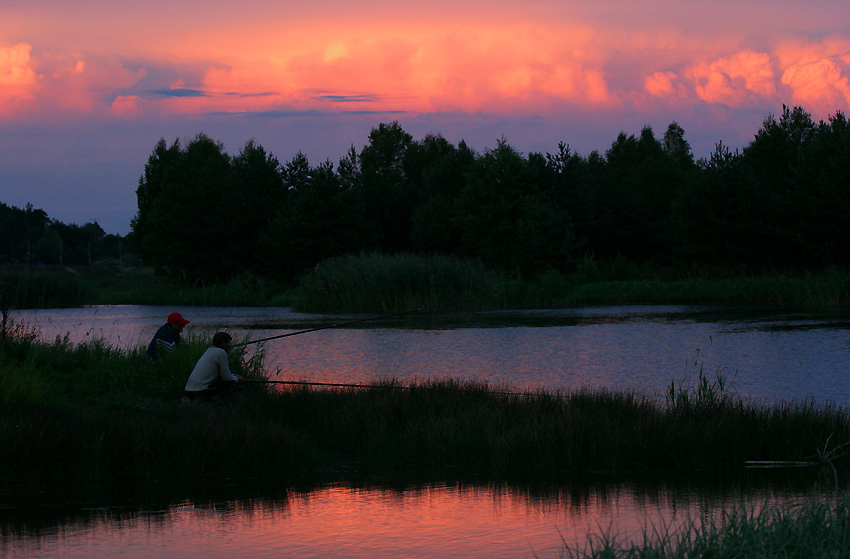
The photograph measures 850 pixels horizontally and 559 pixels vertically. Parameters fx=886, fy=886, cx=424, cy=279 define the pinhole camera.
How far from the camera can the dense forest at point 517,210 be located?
4947cm

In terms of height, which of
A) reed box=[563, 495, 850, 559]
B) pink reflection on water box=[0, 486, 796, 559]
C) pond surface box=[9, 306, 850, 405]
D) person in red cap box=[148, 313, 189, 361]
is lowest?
pink reflection on water box=[0, 486, 796, 559]

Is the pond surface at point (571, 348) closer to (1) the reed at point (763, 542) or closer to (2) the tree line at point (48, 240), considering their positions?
(1) the reed at point (763, 542)

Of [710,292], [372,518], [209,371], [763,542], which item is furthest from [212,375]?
[710,292]

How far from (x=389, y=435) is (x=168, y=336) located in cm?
497

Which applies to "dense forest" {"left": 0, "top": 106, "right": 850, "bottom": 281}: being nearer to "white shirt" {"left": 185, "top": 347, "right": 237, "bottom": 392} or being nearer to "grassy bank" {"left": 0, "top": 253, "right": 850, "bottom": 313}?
→ "grassy bank" {"left": 0, "top": 253, "right": 850, "bottom": 313}

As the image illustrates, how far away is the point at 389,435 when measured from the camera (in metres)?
10.8

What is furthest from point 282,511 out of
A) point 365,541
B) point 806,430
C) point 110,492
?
point 806,430

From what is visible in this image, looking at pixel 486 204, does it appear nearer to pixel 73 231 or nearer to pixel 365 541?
pixel 365 541

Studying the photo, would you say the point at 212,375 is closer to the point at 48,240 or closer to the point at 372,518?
the point at 372,518

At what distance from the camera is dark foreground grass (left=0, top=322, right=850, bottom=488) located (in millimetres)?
9531

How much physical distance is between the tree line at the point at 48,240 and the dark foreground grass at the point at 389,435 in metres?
99.9

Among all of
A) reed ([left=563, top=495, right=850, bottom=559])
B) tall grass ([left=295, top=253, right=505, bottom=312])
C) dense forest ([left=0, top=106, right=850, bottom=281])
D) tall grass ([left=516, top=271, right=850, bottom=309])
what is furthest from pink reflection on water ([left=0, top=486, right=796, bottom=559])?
dense forest ([left=0, top=106, right=850, bottom=281])

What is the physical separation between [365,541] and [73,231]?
506ft

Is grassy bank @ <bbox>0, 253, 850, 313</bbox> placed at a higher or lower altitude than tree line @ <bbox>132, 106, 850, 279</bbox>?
lower
